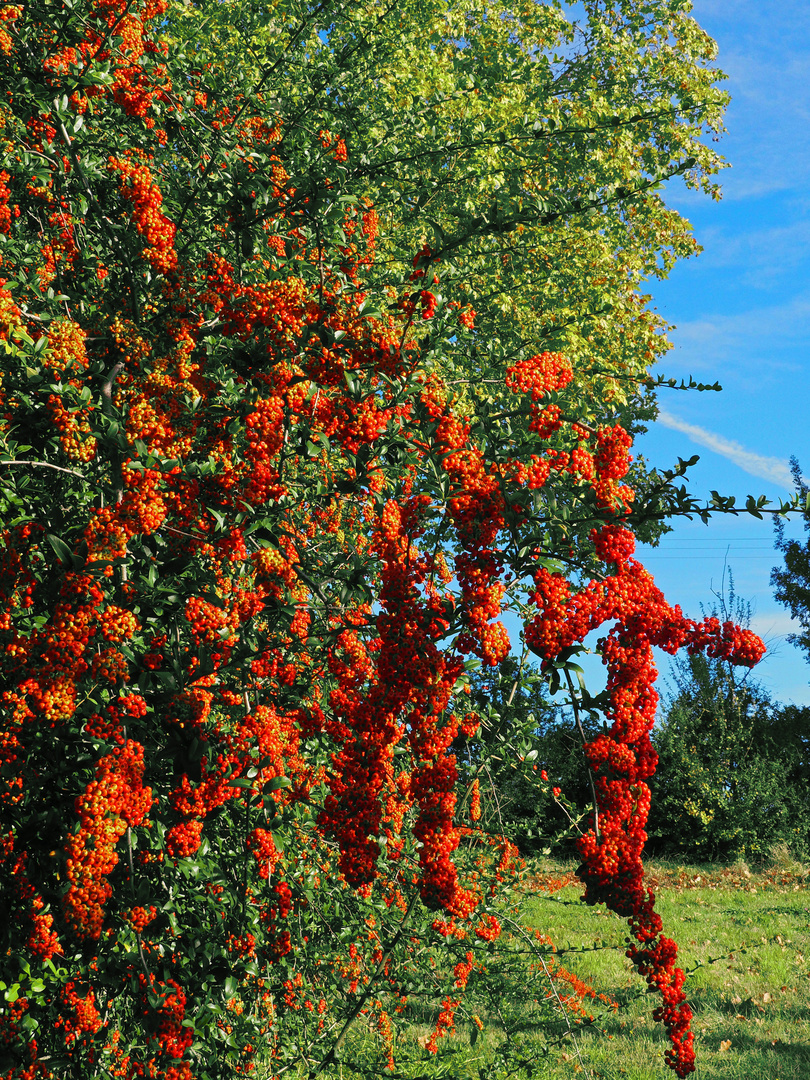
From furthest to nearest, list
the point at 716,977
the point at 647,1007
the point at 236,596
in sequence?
the point at 716,977, the point at 647,1007, the point at 236,596

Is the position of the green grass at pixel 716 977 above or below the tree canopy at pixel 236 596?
below

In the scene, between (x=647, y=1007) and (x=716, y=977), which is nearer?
(x=647, y=1007)

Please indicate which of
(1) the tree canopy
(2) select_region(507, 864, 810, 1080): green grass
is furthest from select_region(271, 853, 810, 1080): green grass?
(1) the tree canopy

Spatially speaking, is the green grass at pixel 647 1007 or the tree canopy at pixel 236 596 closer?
the tree canopy at pixel 236 596

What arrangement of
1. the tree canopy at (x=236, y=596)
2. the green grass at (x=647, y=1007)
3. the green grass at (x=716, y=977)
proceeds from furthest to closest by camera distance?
the green grass at (x=716, y=977) < the green grass at (x=647, y=1007) < the tree canopy at (x=236, y=596)

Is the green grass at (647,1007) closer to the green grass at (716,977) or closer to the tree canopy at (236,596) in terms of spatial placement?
the green grass at (716,977)

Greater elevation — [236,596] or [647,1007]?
[236,596]

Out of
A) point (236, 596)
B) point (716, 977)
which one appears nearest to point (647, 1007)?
point (716, 977)

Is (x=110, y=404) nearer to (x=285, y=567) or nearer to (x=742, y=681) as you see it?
(x=285, y=567)

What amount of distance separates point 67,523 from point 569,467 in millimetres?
2107

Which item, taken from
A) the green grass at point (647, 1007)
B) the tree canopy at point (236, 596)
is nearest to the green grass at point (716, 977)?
the green grass at point (647, 1007)

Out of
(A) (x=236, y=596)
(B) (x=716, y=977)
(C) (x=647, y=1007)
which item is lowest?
(C) (x=647, y=1007)

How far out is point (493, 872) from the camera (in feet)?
19.1

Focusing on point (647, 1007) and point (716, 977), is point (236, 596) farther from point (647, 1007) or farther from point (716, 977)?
point (716, 977)
